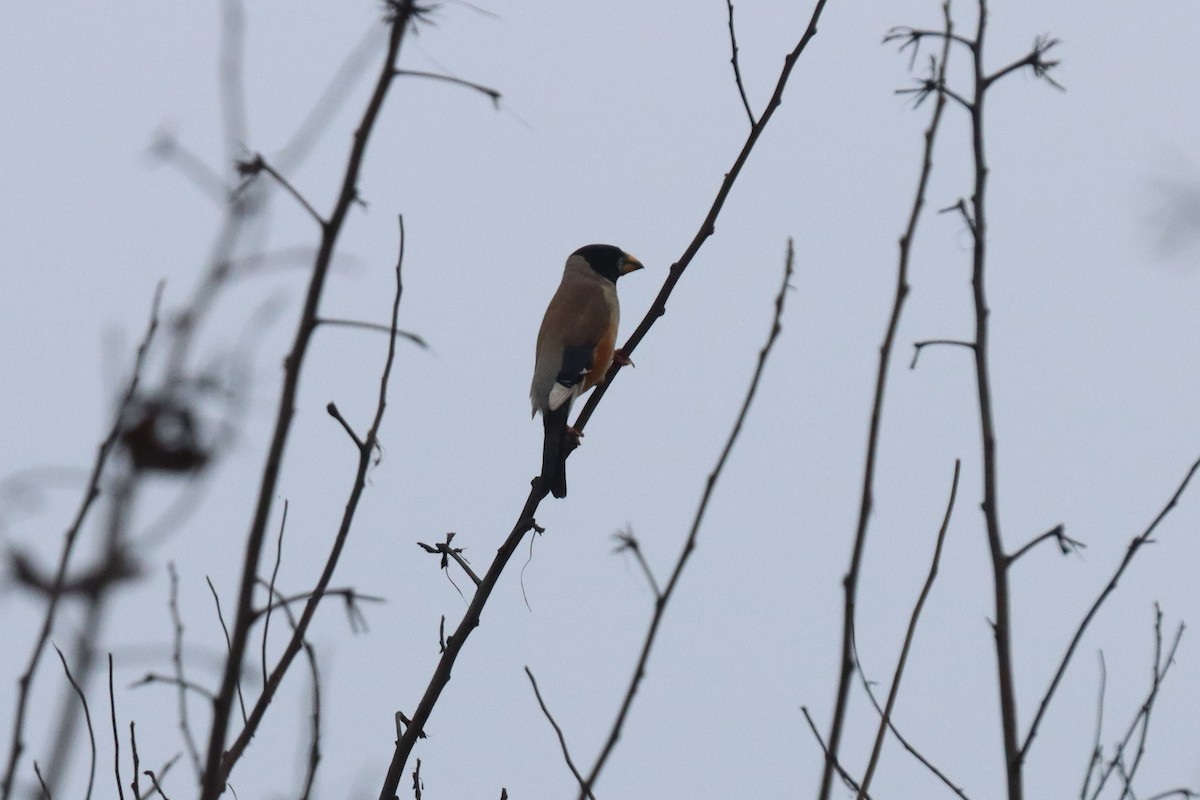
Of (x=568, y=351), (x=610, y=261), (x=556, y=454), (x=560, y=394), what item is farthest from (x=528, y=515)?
(x=610, y=261)

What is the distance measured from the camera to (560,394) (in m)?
5.80

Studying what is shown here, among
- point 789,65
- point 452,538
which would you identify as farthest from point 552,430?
point 789,65

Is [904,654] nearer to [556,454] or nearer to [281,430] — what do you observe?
[281,430]

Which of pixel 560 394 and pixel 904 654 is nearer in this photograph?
pixel 904 654

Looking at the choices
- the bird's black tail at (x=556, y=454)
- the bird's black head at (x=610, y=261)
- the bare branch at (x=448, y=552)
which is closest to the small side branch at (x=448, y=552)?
the bare branch at (x=448, y=552)

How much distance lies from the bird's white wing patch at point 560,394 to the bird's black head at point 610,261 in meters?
1.84

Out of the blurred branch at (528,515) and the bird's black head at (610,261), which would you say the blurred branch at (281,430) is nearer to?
the blurred branch at (528,515)

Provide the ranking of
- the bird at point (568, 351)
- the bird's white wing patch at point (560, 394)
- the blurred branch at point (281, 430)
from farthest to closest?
the bird's white wing patch at point (560, 394), the bird at point (568, 351), the blurred branch at point (281, 430)

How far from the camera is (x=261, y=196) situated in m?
1.67

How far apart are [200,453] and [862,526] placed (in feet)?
3.07

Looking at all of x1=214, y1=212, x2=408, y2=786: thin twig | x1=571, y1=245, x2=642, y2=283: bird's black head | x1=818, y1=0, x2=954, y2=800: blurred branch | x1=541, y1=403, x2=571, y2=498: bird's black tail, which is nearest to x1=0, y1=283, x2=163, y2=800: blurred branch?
x1=214, y1=212, x2=408, y2=786: thin twig

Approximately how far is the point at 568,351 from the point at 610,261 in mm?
1617

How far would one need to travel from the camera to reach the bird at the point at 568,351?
5.52 metres

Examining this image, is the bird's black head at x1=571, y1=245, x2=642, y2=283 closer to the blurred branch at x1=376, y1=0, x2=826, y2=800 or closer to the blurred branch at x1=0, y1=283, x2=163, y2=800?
the blurred branch at x1=376, y1=0, x2=826, y2=800
